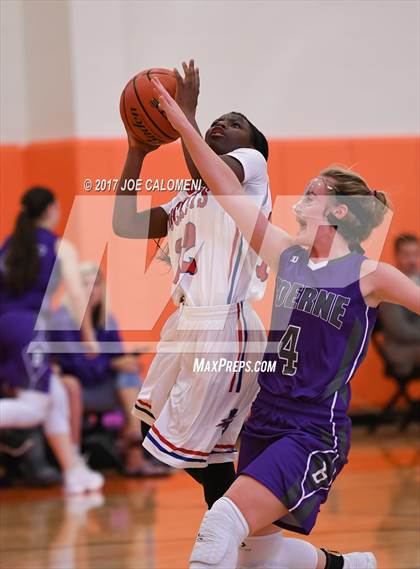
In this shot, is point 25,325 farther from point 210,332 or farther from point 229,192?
point 229,192

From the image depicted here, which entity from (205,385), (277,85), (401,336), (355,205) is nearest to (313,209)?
(355,205)

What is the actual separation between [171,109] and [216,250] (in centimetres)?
46

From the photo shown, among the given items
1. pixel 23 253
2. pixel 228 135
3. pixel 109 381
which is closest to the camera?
pixel 228 135

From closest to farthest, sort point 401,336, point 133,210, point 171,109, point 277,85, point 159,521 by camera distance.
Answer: point 171,109 < point 133,210 < point 277,85 < point 159,521 < point 401,336

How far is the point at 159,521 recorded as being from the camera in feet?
16.6

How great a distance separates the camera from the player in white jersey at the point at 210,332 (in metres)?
3.14

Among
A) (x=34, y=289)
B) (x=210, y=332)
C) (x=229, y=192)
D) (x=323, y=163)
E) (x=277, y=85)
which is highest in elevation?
(x=277, y=85)

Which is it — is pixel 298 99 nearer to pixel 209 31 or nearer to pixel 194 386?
pixel 209 31

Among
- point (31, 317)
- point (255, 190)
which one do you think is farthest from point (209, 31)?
point (31, 317)

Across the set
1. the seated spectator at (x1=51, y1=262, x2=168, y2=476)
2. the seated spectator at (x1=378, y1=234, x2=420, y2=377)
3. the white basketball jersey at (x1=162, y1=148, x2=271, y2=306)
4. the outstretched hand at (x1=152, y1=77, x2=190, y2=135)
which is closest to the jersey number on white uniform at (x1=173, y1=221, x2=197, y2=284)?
the white basketball jersey at (x1=162, y1=148, x2=271, y2=306)

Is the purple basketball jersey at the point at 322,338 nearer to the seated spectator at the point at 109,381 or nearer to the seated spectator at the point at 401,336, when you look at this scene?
the seated spectator at the point at 109,381

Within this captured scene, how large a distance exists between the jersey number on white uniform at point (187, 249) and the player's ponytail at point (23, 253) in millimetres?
2723

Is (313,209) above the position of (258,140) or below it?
below

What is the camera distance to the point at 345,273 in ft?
9.99
